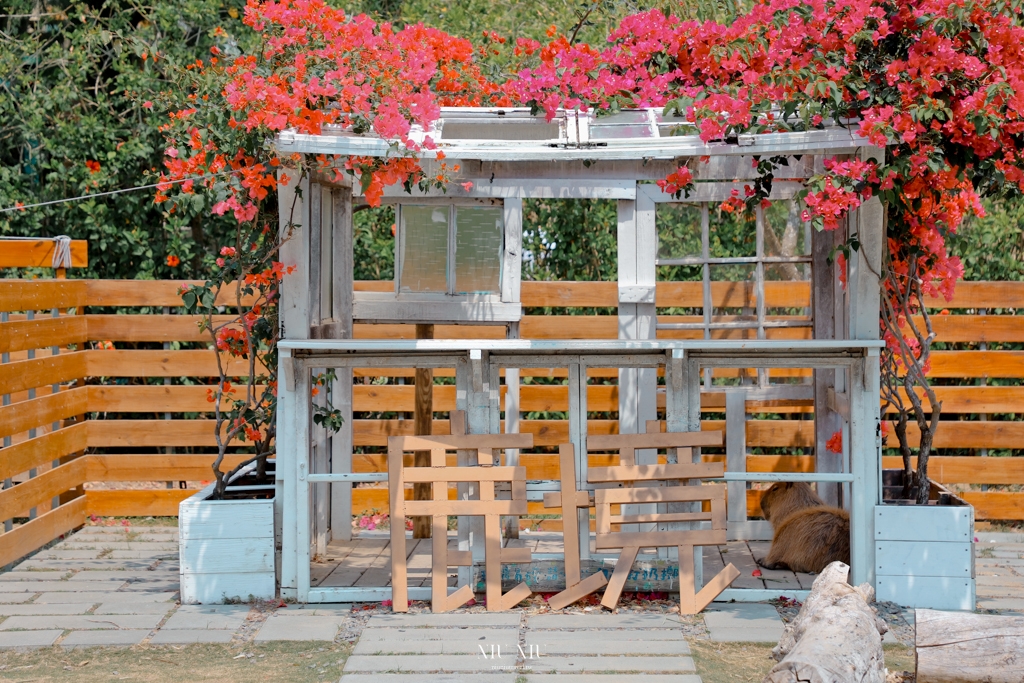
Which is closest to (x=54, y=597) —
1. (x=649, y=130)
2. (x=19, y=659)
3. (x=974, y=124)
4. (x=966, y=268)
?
(x=19, y=659)

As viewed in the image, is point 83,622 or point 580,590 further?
point 580,590

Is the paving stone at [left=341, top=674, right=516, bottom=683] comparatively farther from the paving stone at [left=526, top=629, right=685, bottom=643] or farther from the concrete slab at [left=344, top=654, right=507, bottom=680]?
the paving stone at [left=526, top=629, right=685, bottom=643]

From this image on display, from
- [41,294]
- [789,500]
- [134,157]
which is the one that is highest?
[134,157]

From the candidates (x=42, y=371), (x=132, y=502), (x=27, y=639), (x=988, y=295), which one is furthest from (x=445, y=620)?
(x=988, y=295)

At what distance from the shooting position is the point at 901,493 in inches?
218

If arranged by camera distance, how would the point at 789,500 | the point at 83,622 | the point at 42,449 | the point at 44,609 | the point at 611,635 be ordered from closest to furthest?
the point at 611,635 → the point at 83,622 → the point at 44,609 → the point at 789,500 → the point at 42,449

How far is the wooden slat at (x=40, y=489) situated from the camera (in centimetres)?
591

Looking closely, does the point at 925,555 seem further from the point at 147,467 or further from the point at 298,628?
the point at 147,467

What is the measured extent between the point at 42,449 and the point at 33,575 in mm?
914

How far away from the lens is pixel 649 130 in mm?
5133

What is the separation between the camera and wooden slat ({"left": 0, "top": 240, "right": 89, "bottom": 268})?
6.15 m

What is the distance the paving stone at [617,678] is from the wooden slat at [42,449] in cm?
341

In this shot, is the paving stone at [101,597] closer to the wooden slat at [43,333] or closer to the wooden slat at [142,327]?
the wooden slat at [43,333]

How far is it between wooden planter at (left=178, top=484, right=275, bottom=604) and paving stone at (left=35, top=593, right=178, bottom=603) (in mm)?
236
